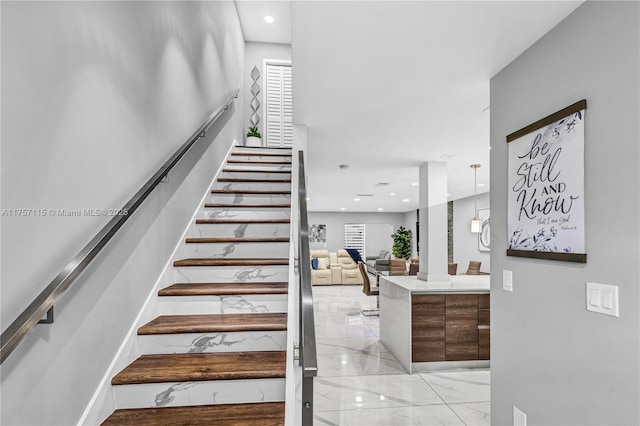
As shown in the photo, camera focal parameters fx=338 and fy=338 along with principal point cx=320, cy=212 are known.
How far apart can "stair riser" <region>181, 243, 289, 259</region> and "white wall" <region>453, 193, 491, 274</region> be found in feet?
21.7

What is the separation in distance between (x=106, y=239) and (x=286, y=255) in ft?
4.72

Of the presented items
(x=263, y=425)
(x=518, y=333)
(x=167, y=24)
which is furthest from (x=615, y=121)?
(x=167, y=24)

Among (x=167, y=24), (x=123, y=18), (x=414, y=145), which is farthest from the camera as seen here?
(x=414, y=145)

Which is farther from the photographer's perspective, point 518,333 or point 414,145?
point 414,145

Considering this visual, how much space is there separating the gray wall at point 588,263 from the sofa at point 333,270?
27.9 ft

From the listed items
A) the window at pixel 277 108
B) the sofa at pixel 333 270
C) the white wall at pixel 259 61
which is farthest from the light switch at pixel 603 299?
the sofa at pixel 333 270

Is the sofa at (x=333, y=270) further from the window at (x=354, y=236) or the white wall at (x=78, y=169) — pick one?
the white wall at (x=78, y=169)

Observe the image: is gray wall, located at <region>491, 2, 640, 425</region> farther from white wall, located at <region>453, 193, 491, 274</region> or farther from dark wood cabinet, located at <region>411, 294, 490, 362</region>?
white wall, located at <region>453, 193, 491, 274</region>

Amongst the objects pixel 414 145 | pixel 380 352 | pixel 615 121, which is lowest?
pixel 380 352

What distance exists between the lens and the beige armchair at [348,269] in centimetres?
1061

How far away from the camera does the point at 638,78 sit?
1251 mm

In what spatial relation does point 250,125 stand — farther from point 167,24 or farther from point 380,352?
point 380,352

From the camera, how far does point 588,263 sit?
1.46m

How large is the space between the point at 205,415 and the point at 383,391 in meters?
2.10
